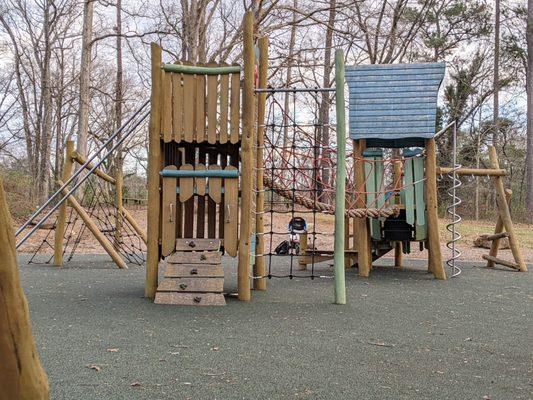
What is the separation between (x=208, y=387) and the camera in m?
2.75

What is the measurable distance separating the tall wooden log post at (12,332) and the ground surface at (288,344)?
4.63 ft

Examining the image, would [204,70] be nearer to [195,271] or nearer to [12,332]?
[195,271]

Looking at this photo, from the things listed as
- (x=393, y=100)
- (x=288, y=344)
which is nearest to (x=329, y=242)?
(x=393, y=100)

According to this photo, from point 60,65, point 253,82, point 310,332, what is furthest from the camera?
point 60,65

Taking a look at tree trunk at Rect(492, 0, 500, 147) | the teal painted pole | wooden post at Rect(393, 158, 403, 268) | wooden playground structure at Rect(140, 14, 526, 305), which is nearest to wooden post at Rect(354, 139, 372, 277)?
wooden playground structure at Rect(140, 14, 526, 305)

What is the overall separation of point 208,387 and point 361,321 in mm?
2156

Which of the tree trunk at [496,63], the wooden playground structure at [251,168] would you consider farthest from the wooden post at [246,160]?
the tree trunk at [496,63]

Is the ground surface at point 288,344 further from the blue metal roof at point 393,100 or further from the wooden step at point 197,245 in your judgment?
the blue metal roof at point 393,100

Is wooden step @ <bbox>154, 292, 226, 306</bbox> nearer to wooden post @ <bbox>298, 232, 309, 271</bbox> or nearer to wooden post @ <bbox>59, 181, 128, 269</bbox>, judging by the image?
wooden post @ <bbox>59, 181, 128, 269</bbox>

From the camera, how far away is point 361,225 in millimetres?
8133

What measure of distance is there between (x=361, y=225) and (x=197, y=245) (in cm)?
307

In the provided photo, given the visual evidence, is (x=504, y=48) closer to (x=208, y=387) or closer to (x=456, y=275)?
(x=456, y=275)

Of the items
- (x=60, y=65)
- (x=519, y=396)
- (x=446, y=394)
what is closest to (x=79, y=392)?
(x=446, y=394)

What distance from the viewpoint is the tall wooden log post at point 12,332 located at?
1201 millimetres
